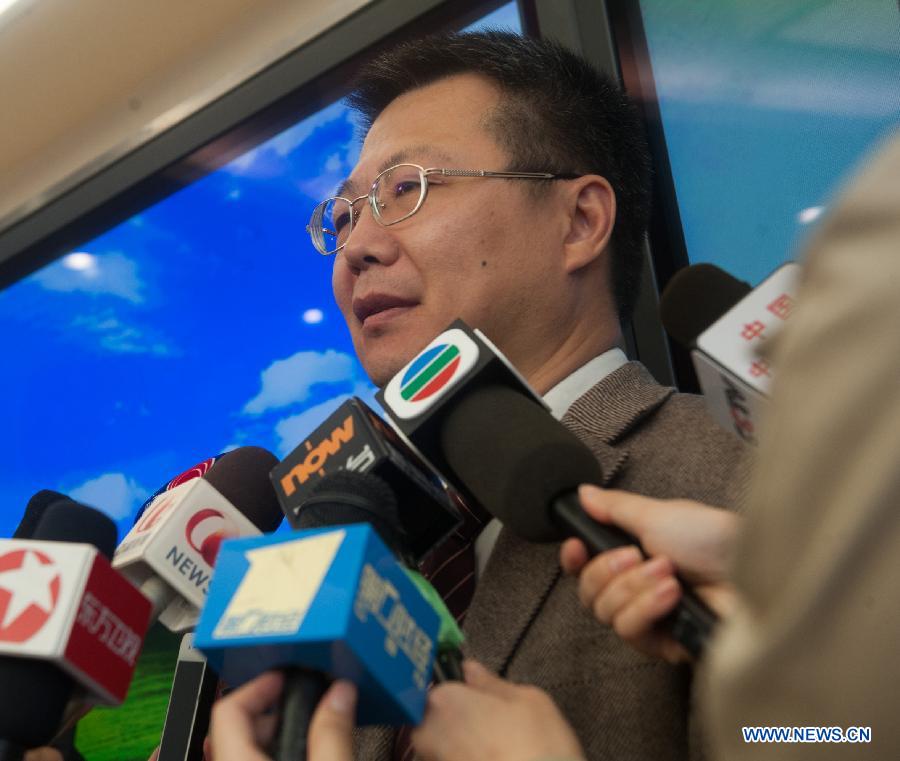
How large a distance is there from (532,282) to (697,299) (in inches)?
19.4

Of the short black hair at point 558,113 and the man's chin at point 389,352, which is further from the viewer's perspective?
the short black hair at point 558,113

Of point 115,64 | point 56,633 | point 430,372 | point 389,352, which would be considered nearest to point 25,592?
point 56,633

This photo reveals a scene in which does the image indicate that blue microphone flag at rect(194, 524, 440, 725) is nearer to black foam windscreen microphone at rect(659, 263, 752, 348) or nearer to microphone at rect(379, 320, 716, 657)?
microphone at rect(379, 320, 716, 657)

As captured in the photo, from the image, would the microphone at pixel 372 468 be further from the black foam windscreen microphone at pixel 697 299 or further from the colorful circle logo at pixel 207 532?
the black foam windscreen microphone at pixel 697 299

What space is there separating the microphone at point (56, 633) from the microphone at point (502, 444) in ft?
1.07

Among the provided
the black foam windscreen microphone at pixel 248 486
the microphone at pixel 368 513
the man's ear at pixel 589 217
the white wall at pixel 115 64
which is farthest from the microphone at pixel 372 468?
the white wall at pixel 115 64

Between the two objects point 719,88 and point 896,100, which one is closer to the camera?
point 896,100

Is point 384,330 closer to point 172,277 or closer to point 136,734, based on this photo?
point 136,734

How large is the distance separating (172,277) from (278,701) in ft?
6.72

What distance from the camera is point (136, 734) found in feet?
6.25

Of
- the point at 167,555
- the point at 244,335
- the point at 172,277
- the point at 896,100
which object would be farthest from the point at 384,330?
the point at 172,277

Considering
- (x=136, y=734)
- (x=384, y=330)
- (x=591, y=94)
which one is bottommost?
(x=136, y=734)

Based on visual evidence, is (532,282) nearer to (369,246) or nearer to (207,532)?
(369,246)

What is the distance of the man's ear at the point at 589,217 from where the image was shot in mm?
1514
